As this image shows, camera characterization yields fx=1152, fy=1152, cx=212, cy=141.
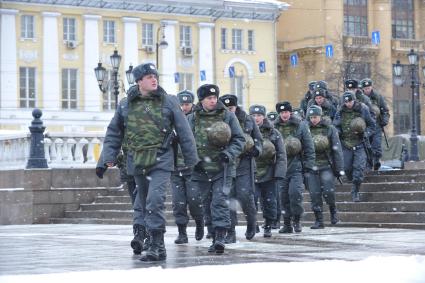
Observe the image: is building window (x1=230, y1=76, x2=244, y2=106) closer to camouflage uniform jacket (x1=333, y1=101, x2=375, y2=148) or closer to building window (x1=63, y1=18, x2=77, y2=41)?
building window (x1=63, y1=18, x2=77, y2=41)

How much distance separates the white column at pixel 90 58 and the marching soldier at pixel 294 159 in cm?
4587

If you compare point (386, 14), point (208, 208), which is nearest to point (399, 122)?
point (386, 14)

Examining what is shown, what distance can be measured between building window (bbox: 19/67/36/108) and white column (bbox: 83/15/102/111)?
10.2 ft

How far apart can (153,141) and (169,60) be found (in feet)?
178

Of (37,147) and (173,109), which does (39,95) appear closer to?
(37,147)

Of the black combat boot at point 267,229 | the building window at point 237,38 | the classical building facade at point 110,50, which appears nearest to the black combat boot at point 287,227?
the black combat boot at point 267,229

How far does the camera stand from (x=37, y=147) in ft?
82.0

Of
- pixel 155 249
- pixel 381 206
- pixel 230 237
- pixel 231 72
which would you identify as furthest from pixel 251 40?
pixel 155 249

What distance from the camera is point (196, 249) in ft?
44.3

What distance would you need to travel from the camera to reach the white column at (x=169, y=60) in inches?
2571

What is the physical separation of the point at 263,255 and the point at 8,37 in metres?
49.7

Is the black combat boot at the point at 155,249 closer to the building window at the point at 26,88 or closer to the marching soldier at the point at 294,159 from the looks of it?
the marching soldier at the point at 294,159

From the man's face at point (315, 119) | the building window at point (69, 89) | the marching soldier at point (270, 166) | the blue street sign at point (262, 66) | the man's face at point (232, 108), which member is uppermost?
the blue street sign at point (262, 66)

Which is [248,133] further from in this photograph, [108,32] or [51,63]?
[108,32]
